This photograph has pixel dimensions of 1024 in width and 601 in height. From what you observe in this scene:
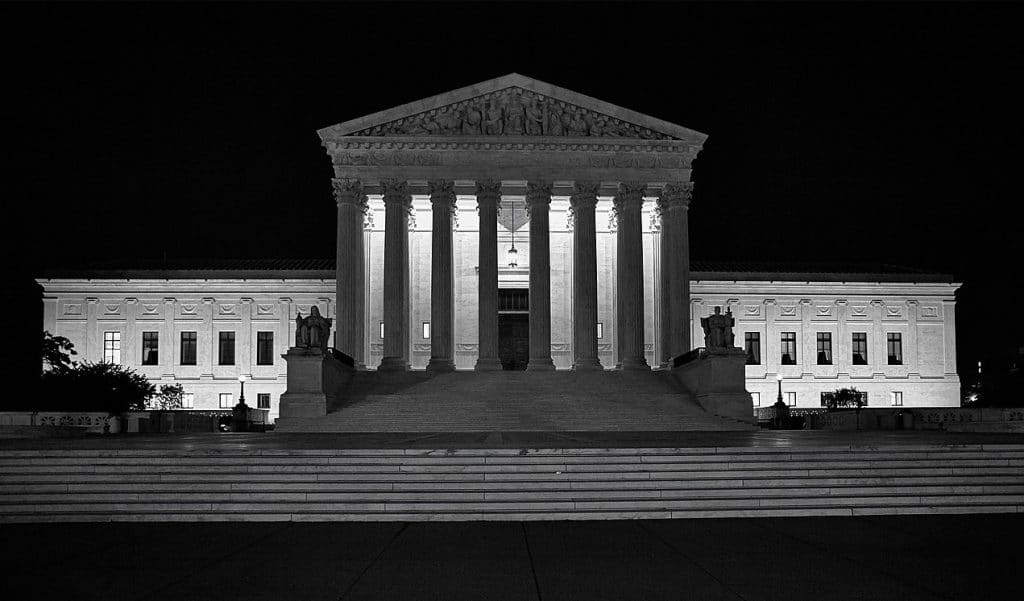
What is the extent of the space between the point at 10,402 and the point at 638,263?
30.4 m

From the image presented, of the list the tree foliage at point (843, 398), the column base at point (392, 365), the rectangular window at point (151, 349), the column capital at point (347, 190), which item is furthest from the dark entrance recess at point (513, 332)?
the rectangular window at point (151, 349)

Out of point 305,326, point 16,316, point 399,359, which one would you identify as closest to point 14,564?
point 305,326

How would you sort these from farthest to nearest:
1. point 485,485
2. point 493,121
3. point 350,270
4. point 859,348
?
point 859,348
point 493,121
point 350,270
point 485,485

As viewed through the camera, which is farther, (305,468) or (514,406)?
(514,406)

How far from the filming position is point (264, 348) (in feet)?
252

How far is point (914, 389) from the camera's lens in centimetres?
7838

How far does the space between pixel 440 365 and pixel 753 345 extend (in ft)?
110

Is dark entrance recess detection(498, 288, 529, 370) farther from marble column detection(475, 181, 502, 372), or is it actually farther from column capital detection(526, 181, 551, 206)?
column capital detection(526, 181, 551, 206)

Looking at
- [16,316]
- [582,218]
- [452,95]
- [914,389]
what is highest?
[452,95]

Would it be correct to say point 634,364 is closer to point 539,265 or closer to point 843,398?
point 539,265

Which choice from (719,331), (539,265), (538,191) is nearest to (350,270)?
(539,265)

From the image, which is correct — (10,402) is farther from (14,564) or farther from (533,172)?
(14,564)

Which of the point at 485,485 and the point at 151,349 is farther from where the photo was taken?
the point at 151,349

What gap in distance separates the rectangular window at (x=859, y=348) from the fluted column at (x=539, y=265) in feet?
113
